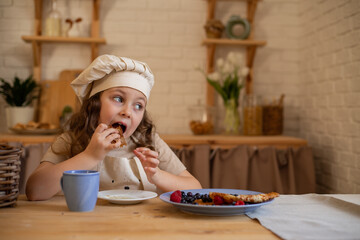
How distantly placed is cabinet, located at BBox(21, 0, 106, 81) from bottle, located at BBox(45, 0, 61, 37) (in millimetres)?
61

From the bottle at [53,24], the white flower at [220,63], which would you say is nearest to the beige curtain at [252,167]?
the white flower at [220,63]

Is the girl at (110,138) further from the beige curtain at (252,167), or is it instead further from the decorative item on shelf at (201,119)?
the decorative item on shelf at (201,119)

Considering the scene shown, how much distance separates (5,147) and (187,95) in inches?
87.0

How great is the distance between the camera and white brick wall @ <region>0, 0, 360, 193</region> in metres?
2.96

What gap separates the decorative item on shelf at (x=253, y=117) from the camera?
2.92m

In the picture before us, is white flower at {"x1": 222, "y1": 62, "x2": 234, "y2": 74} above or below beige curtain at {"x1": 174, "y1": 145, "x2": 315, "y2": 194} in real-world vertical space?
above

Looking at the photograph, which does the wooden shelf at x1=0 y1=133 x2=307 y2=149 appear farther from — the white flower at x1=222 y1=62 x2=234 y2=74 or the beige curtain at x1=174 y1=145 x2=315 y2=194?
the white flower at x1=222 y1=62 x2=234 y2=74

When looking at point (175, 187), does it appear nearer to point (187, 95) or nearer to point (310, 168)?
point (310, 168)

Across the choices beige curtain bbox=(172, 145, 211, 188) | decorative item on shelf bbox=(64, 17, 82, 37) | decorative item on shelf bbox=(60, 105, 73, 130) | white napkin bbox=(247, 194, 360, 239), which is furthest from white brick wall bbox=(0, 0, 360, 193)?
white napkin bbox=(247, 194, 360, 239)

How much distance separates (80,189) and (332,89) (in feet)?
7.10

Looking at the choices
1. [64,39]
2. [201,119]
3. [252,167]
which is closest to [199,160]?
[252,167]

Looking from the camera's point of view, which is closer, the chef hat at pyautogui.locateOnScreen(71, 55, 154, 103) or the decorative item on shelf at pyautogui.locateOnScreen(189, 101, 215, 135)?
the chef hat at pyautogui.locateOnScreen(71, 55, 154, 103)

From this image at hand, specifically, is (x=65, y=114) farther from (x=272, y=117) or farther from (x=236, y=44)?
(x=272, y=117)

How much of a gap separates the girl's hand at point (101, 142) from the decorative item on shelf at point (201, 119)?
169cm
